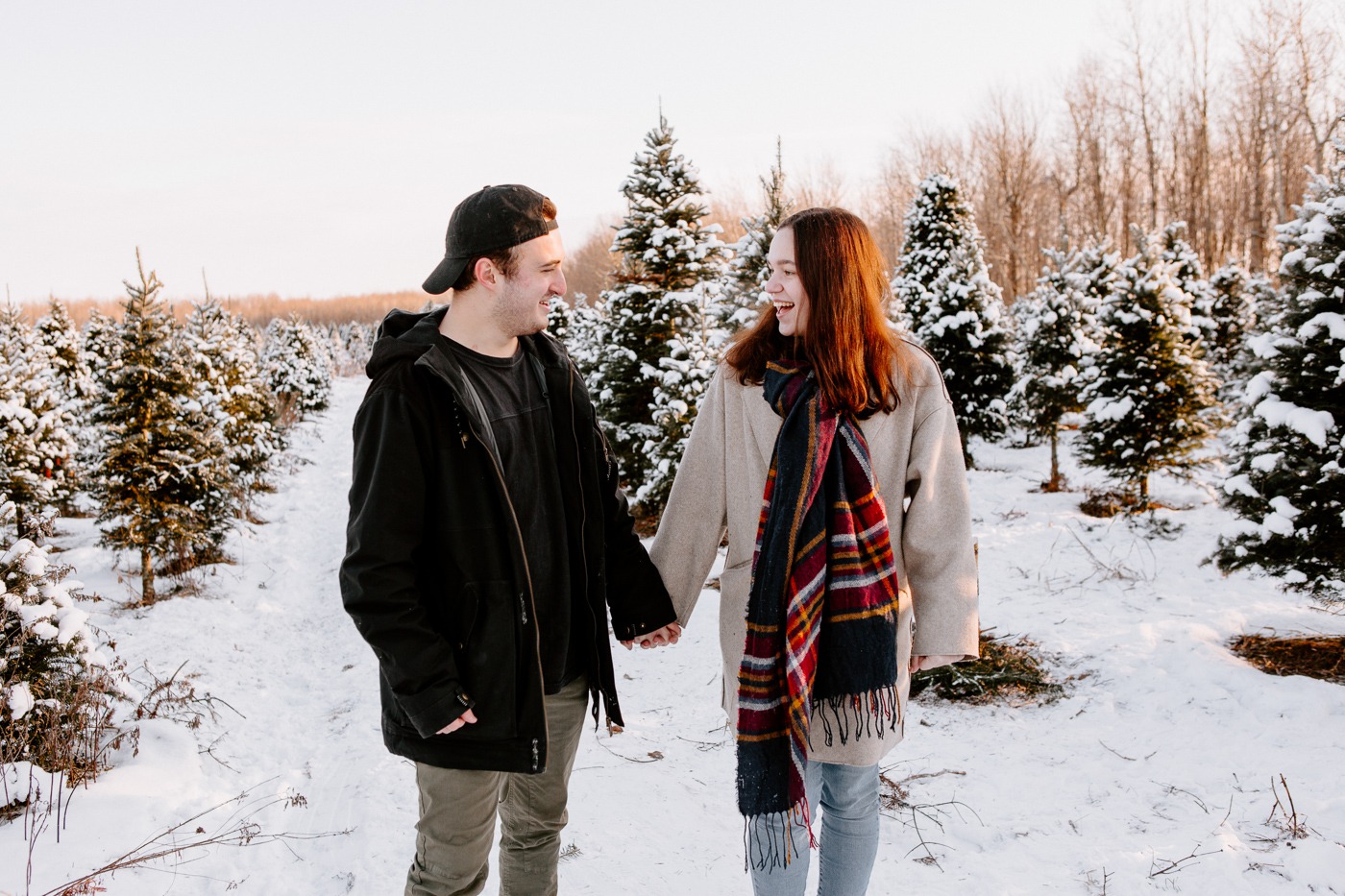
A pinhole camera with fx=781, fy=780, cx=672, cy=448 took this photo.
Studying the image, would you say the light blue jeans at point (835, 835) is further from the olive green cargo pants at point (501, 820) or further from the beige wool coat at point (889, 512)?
the olive green cargo pants at point (501, 820)

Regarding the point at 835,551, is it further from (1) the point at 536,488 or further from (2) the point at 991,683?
(2) the point at 991,683

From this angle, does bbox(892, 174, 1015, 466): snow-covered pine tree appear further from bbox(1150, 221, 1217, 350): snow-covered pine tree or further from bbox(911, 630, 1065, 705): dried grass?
bbox(911, 630, 1065, 705): dried grass

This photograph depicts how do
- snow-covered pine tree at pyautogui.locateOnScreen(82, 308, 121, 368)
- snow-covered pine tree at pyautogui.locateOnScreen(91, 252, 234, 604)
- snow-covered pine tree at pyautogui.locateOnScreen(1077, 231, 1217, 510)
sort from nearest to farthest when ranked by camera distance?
1. snow-covered pine tree at pyautogui.locateOnScreen(91, 252, 234, 604)
2. snow-covered pine tree at pyautogui.locateOnScreen(1077, 231, 1217, 510)
3. snow-covered pine tree at pyautogui.locateOnScreen(82, 308, 121, 368)

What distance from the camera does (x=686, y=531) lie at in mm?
2570

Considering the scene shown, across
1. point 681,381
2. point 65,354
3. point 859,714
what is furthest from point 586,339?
point 859,714

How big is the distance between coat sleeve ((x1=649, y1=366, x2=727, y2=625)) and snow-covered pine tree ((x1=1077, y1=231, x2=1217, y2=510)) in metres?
8.60

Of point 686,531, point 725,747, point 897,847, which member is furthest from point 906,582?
point 725,747

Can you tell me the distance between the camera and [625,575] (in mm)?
2623

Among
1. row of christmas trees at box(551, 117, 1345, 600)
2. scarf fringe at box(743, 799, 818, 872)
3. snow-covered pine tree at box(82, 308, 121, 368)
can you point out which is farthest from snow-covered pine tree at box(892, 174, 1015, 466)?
snow-covered pine tree at box(82, 308, 121, 368)

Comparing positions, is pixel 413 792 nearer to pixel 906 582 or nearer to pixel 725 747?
pixel 725 747

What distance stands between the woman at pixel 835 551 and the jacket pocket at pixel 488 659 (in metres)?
0.69

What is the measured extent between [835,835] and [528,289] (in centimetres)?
194

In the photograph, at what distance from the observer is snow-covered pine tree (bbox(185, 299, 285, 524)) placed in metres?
11.6

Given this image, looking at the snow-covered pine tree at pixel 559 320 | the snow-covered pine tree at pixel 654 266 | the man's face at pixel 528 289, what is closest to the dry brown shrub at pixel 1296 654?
the man's face at pixel 528 289
